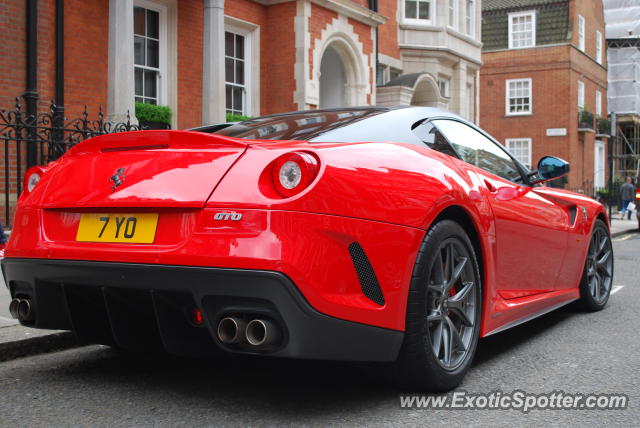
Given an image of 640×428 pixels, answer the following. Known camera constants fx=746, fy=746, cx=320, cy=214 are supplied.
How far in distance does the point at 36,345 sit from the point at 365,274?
2291mm

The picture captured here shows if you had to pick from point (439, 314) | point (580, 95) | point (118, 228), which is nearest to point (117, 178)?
point (118, 228)

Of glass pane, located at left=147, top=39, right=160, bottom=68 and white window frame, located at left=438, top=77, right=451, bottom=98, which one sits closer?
glass pane, located at left=147, top=39, right=160, bottom=68

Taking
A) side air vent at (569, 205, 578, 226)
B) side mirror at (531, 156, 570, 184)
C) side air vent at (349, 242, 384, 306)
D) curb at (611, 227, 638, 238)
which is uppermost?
side mirror at (531, 156, 570, 184)

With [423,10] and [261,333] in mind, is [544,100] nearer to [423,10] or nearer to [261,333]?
[423,10]

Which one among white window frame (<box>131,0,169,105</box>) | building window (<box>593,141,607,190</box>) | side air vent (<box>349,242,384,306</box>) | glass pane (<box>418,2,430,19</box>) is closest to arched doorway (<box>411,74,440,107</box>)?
glass pane (<box>418,2,430,19</box>)

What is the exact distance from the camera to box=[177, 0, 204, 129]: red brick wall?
44.7ft

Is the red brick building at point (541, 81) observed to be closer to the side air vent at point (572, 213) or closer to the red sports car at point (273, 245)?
the side air vent at point (572, 213)

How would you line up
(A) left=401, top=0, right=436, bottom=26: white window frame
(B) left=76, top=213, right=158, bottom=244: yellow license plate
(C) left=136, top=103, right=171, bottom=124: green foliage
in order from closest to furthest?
(B) left=76, top=213, right=158, bottom=244: yellow license plate → (C) left=136, top=103, right=171, bottom=124: green foliage → (A) left=401, top=0, right=436, bottom=26: white window frame

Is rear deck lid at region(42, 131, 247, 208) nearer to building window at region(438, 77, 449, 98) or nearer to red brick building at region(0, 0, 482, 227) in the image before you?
red brick building at region(0, 0, 482, 227)

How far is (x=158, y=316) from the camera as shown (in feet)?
9.86

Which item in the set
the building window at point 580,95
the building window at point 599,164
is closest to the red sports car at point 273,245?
the building window at point 580,95

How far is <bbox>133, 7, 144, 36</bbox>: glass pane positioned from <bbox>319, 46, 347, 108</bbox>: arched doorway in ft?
19.3

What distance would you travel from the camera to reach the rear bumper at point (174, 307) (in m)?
2.75

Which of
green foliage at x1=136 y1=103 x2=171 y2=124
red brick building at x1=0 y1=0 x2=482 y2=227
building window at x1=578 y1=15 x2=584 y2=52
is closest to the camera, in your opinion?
red brick building at x1=0 y1=0 x2=482 y2=227
